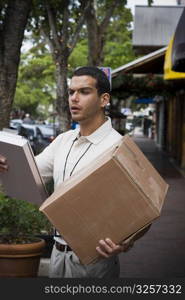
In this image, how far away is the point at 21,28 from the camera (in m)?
10.6

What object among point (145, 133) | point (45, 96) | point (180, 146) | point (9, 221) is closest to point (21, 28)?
point (9, 221)

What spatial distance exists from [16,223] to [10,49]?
278 inches

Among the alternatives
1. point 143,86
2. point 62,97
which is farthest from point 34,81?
point 62,97

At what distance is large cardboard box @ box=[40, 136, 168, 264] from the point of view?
2.80m

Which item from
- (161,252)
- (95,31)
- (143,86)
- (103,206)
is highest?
(95,31)

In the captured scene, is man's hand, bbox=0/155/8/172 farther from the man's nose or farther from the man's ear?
the man's ear

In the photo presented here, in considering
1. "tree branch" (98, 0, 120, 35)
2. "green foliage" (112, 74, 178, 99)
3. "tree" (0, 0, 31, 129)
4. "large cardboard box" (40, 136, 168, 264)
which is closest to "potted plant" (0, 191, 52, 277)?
"large cardboard box" (40, 136, 168, 264)

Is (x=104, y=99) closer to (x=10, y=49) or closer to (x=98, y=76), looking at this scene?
(x=98, y=76)

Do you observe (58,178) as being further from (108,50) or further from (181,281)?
(108,50)

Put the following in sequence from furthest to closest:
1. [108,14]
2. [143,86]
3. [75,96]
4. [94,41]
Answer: [143,86] < [94,41] < [108,14] < [75,96]

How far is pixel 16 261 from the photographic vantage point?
3.29 meters

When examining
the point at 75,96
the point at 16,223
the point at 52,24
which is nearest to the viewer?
the point at 75,96

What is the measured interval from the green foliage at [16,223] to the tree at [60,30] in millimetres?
14496

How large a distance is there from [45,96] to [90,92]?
7526cm
